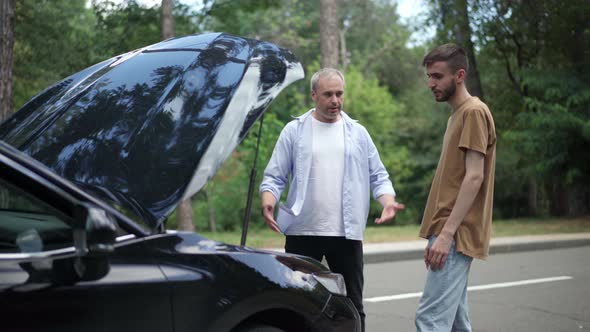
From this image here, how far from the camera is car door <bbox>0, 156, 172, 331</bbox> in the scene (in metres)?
2.22

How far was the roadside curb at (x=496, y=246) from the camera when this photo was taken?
39.7 feet

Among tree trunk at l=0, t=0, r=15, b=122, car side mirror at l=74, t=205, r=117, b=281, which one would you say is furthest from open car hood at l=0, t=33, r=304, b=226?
tree trunk at l=0, t=0, r=15, b=122

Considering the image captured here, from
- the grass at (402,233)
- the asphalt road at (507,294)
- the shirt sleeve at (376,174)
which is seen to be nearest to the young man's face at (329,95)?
the shirt sleeve at (376,174)

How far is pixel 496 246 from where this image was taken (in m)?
13.6

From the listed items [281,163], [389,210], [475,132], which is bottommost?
[389,210]

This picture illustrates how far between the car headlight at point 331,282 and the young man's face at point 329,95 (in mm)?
1258

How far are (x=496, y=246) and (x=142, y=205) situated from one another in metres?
11.7

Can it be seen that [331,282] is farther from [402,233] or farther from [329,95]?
[402,233]

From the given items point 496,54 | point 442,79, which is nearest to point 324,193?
point 442,79

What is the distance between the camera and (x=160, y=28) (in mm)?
19547

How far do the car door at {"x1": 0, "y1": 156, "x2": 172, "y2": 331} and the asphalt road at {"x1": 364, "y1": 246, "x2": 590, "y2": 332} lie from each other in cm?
425

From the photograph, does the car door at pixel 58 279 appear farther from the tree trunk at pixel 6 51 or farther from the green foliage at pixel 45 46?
the green foliage at pixel 45 46

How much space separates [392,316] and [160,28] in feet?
46.1

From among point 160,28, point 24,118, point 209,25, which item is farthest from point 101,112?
point 209,25
